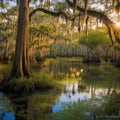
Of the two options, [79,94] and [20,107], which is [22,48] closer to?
[79,94]

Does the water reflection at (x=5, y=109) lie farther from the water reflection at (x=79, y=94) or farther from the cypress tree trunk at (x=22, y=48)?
the cypress tree trunk at (x=22, y=48)

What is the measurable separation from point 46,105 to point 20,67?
4391 millimetres

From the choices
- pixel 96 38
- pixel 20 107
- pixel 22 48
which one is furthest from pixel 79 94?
pixel 96 38

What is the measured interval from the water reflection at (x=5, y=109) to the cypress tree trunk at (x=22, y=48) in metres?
2.80

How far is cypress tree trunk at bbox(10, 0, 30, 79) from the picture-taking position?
16312 mm

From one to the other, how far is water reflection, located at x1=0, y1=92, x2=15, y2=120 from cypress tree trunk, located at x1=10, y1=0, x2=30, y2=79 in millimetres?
2803

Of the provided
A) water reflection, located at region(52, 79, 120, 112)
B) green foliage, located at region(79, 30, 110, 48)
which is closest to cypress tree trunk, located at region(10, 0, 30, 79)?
water reflection, located at region(52, 79, 120, 112)

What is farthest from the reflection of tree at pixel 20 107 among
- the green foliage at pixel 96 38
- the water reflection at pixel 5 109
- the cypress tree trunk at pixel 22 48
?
the green foliage at pixel 96 38

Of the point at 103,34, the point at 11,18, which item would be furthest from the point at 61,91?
the point at 103,34

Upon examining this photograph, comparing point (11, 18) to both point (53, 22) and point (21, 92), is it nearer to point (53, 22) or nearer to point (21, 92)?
point (53, 22)

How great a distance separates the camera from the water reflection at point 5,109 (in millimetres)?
10516

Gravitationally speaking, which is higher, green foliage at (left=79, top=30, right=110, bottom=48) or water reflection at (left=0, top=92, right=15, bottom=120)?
green foliage at (left=79, top=30, right=110, bottom=48)

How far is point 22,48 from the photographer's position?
16.9 metres

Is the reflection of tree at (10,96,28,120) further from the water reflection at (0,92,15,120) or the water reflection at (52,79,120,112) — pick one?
the water reflection at (52,79,120,112)
